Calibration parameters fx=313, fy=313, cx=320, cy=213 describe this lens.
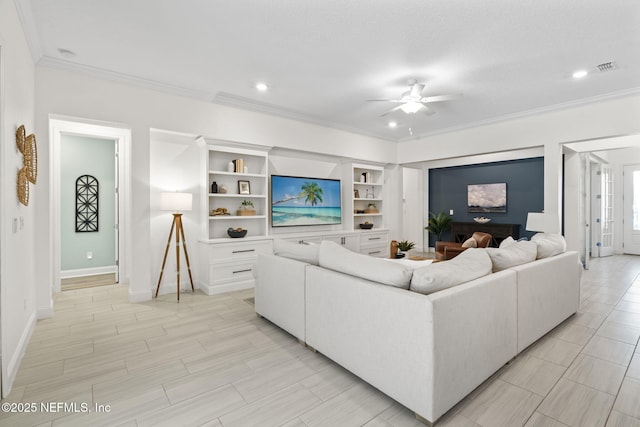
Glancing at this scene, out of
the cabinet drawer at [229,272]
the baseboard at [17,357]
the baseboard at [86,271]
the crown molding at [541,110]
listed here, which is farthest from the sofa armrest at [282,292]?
the crown molding at [541,110]

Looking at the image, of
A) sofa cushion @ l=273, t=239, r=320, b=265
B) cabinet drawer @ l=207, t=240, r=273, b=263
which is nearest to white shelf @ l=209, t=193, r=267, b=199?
cabinet drawer @ l=207, t=240, r=273, b=263

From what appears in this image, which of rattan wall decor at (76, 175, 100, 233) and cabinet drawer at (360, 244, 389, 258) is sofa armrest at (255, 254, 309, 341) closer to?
cabinet drawer at (360, 244, 389, 258)

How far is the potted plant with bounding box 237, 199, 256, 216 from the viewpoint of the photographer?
15.9 ft

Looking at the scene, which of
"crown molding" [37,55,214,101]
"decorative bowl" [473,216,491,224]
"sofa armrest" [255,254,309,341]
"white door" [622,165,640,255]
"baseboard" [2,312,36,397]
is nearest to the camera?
"baseboard" [2,312,36,397]

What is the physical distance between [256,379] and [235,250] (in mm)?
2539

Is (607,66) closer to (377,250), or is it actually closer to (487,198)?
(487,198)

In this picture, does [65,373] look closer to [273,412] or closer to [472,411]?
[273,412]

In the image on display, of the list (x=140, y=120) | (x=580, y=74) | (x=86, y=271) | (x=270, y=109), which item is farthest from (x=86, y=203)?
(x=580, y=74)

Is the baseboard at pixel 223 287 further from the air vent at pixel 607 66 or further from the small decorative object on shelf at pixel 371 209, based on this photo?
the air vent at pixel 607 66

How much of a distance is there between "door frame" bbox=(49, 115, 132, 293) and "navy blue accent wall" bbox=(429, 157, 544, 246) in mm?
6888

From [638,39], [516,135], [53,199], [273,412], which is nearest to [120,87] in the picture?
[53,199]

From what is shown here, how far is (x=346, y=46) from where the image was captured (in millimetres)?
3066

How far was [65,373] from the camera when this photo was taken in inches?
89.4

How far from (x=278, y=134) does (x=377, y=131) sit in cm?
222
